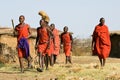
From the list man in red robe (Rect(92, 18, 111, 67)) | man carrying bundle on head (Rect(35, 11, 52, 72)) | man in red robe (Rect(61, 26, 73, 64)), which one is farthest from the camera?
man in red robe (Rect(61, 26, 73, 64))

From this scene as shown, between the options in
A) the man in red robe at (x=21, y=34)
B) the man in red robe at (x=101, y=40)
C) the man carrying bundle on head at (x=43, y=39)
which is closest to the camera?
the man in red robe at (x=21, y=34)

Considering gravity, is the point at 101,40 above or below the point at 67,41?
below

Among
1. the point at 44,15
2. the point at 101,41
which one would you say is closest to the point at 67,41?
the point at 101,41

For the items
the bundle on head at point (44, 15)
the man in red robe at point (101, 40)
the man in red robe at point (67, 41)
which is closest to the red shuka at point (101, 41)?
the man in red robe at point (101, 40)

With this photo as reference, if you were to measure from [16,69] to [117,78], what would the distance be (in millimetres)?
4398

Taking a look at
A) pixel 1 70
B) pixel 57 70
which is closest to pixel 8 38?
pixel 1 70

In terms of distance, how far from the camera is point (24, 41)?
1391cm

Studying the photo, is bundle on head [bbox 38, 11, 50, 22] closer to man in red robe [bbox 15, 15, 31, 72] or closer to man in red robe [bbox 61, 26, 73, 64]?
man in red robe [bbox 15, 15, 31, 72]

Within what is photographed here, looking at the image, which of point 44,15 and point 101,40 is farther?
point 101,40

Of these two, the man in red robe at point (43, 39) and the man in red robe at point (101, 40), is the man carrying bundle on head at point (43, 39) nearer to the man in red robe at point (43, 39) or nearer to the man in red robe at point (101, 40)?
the man in red robe at point (43, 39)

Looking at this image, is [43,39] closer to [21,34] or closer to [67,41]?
[21,34]

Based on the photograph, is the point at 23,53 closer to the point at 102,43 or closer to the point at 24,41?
the point at 24,41

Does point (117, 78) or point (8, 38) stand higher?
point (8, 38)

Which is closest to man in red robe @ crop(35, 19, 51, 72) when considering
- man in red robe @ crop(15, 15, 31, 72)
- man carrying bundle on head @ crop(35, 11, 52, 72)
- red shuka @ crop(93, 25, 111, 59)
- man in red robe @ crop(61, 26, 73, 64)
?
man carrying bundle on head @ crop(35, 11, 52, 72)
